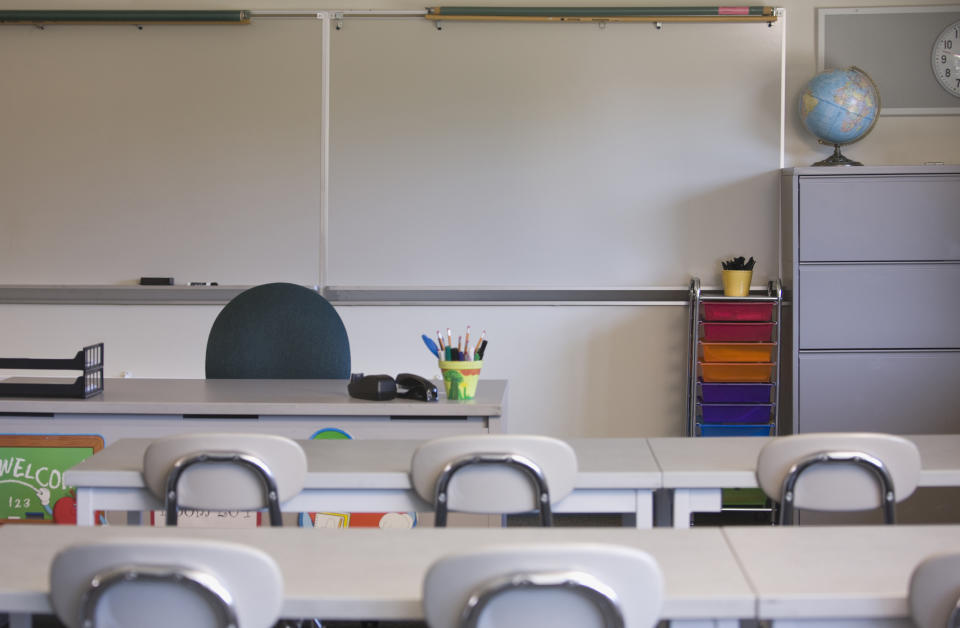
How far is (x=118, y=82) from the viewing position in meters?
4.51

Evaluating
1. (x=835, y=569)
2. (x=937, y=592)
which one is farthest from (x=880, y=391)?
(x=937, y=592)

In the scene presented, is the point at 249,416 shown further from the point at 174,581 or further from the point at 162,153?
the point at 162,153

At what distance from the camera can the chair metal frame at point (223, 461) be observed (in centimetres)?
188

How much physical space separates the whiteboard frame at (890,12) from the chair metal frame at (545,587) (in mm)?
3800

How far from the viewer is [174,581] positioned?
121 cm

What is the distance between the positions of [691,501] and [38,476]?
1936 millimetres

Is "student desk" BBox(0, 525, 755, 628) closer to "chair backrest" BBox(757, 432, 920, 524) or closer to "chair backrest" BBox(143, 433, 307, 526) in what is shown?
"chair backrest" BBox(143, 433, 307, 526)

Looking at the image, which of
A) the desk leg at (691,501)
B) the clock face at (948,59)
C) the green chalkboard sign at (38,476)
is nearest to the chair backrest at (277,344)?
the green chalkboard sign at (38,476)

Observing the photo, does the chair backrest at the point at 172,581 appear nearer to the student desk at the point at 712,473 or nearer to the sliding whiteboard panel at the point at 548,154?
the student desk at the point at 712,473

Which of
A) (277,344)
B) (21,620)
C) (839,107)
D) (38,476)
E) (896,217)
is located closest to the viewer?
(21,620)

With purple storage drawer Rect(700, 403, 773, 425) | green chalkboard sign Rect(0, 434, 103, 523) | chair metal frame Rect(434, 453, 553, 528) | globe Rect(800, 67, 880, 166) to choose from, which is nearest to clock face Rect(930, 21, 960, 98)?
globe Rect(800, 67, 880, 166)

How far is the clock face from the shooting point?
4.32 m

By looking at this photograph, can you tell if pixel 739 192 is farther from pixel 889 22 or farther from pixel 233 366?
pixel 233 366

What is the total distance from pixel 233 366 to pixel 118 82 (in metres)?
1.92
